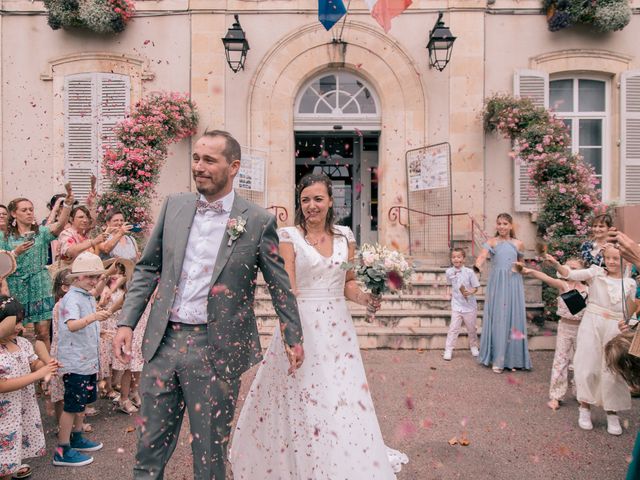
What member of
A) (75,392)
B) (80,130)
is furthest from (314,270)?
(80,130)

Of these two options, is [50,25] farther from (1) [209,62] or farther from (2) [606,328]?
(2) [606,328]

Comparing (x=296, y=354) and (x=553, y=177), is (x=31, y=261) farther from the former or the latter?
(x=553, y=177)

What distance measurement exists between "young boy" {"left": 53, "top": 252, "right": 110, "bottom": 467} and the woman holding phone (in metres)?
1.53

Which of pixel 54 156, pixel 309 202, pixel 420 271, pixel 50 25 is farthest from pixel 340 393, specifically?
pixel 50 25

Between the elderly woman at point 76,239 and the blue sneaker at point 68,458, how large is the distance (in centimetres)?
211

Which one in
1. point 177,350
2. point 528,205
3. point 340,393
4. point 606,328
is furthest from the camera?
point 528,205

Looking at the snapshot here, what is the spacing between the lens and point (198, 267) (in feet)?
8.59

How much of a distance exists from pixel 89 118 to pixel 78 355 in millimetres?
7700

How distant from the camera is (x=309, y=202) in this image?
11.0 ft

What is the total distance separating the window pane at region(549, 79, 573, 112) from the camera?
404 inches

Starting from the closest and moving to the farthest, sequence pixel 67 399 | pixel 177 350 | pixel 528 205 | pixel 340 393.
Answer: pixel 177 350 → pixel 340 393 → pixel 67 399 → pixel 528 205

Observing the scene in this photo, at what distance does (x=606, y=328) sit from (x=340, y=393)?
2.97 meters

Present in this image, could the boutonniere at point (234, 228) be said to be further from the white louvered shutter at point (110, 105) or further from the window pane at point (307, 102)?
the white louvered shutter at point (110, 105)

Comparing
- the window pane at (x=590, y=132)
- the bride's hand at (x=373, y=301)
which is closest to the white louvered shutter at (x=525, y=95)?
the window pane at (x=590, y=132)
